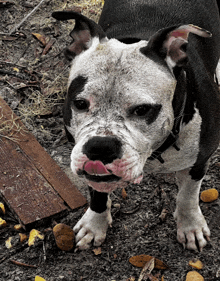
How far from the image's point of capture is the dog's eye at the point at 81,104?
2.47m

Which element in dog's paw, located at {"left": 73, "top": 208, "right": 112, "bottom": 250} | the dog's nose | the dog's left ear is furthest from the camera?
dog's paw, located at {"left": 73, "top": 208, "right": 112, "bottom": 250}

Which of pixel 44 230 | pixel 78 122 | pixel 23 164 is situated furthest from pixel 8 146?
pixel 78 122

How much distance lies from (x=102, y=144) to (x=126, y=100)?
27 cm

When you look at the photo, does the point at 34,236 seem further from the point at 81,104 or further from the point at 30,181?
the point at 81,104

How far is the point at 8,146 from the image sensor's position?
3.95 meters

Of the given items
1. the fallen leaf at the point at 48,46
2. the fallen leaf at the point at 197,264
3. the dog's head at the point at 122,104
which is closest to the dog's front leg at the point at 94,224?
the fallen leaf at the point at 197,264

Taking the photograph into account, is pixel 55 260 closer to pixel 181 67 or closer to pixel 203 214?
pixel 203 214

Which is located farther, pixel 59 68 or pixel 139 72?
pixel 59 68

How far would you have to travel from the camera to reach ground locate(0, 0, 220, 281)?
125 inches

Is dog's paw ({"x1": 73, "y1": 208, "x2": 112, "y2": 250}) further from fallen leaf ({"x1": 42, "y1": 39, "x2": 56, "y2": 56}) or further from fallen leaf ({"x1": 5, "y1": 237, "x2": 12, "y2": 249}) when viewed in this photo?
fallen leaf ({"x1": 42, "y1": 39, "x2": 56, "y2": 56})

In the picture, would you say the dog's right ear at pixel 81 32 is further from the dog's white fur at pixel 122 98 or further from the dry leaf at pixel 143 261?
the dry leaf at pixel 143 261

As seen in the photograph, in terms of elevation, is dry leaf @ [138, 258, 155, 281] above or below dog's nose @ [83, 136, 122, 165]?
below

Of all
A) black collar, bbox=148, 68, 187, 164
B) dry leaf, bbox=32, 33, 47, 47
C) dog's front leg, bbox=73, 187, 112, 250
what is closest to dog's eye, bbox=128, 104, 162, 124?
black collar, bbox=148, 68, 187, 164

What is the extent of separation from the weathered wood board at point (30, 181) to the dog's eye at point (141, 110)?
1.37 metres
